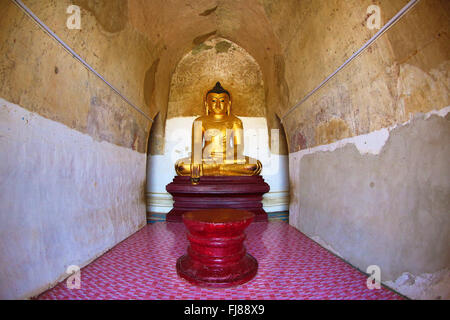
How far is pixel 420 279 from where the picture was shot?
141 centimetres

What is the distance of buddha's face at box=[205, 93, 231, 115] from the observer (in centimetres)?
469

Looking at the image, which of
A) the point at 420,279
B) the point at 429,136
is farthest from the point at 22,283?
the point at 429,136

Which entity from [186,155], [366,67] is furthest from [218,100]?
[366,67]

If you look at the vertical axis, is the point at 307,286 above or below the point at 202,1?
below

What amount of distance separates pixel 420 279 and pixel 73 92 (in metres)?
2.70

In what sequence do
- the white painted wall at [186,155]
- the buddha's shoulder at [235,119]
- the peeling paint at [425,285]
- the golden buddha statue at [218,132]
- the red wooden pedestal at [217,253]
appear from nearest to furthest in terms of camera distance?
the peeling paint at [425,285] < the red wooden pedestal at [217,253] < the white painted wall at [186,155] < the golden buddha statue at [218,132] < the buddha's shoulder at [235,119]

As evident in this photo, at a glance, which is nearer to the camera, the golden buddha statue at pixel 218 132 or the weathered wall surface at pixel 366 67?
the weathered wall surface at pixel 366 67

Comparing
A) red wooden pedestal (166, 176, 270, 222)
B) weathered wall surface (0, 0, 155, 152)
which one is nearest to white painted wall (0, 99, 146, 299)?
weathered wall surface (0, 0, 155, 152)

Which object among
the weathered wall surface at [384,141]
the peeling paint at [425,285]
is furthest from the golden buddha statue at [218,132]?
the peeling paint at [425,285]

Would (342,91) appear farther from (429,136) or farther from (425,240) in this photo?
(425,240)

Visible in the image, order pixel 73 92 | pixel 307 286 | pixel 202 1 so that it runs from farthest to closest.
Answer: pixel 202 1
pixel 73 92
pixel 307 286

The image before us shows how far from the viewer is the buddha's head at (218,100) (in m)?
4.70

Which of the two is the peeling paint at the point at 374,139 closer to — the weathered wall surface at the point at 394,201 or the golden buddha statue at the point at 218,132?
the weathered wall surface at the point at 394,201
